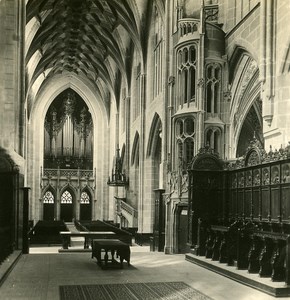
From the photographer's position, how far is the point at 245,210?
41.9 feet

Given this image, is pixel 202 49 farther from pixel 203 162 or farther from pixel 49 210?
pixel 49 210

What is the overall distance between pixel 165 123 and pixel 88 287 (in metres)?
9.71

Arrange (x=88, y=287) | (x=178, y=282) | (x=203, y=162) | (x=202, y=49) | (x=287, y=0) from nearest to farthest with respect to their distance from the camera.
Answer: (x=88, y=287) < (x=178, y=282) < (x=287, y=0) < (x=203, y=162) < (x=202, y=49)

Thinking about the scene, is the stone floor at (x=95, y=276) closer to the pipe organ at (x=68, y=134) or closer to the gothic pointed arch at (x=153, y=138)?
the gothic pointed arch at (x=153, y=138)

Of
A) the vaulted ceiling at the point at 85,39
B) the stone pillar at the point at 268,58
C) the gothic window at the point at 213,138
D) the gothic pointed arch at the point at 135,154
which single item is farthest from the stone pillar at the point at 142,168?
the stone pillar at the point at 268,58

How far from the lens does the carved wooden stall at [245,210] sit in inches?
349

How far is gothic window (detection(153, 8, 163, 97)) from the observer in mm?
21609

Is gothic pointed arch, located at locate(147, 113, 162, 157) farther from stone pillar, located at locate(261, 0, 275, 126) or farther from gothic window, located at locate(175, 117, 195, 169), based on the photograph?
stone pillar, located at locate(261, 0, 275, 126)

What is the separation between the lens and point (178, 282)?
29.5ft

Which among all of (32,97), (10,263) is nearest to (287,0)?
(10,263)

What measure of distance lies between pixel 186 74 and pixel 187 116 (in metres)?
1.56

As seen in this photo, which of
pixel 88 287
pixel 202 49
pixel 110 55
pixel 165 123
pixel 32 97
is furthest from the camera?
pixel 32 97

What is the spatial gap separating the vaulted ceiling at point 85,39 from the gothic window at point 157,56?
4.72 feet

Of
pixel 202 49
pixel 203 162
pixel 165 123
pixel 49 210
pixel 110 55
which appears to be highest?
pixel 110 55
